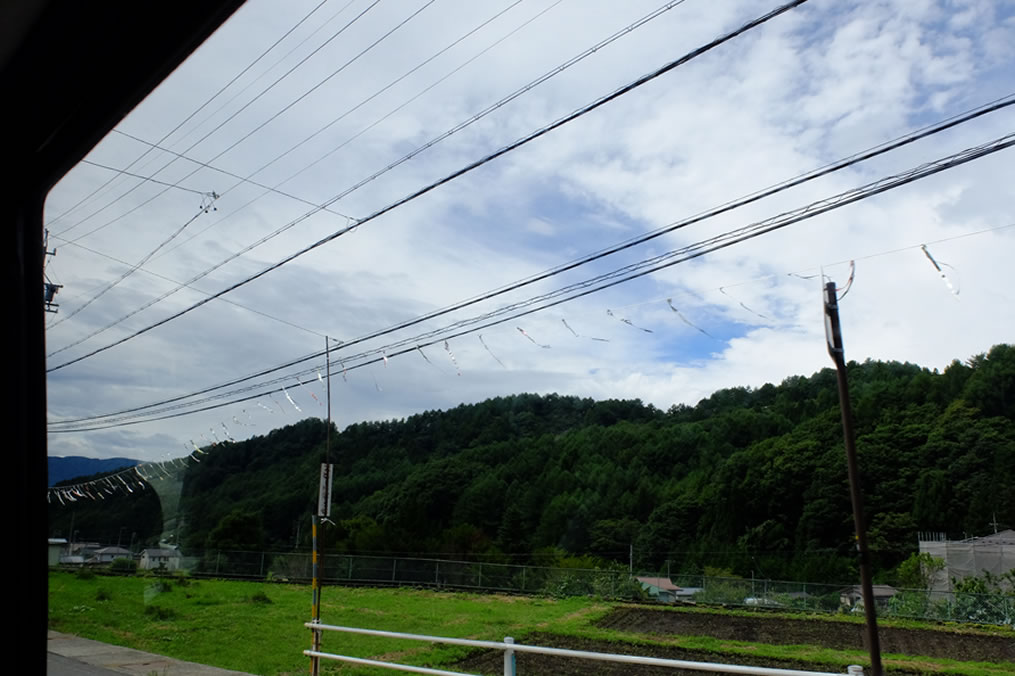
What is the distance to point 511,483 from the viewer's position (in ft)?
167

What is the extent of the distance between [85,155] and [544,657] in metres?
14.5

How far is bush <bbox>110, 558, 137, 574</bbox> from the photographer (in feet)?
79.0

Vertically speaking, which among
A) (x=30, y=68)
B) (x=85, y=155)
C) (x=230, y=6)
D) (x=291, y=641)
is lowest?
(x=291, y=641)

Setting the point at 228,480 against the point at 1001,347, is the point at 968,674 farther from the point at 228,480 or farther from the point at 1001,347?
the point at 228,480

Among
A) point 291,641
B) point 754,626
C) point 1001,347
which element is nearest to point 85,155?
point 291,641

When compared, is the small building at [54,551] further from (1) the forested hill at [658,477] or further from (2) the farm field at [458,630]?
(1) the forested hill at [658,477]

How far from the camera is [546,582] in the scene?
1065 inches

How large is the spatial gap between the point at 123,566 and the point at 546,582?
1486 centimetres

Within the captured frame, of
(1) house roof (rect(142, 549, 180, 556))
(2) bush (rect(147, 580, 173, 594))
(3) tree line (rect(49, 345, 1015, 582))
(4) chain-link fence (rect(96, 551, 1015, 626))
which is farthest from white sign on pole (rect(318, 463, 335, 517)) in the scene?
(4) chain-link fence (rect(96, 551, 1015, 626))

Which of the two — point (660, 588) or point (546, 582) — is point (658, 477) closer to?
point (660, 588)

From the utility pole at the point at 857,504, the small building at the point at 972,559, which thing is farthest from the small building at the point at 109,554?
the small building at the point at 972,559

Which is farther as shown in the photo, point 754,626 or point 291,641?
point 754,626

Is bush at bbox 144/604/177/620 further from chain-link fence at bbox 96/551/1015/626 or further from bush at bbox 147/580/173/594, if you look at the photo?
chain-link fence at bbox 96/551/1015/626

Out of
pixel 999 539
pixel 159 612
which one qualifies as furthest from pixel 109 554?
pixel 999 539
